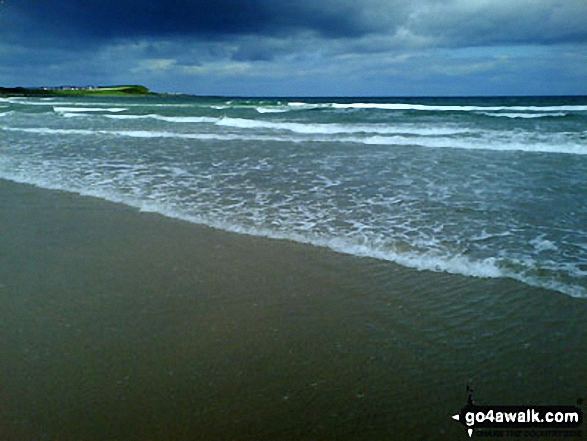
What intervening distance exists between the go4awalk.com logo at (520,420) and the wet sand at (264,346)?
0.06m

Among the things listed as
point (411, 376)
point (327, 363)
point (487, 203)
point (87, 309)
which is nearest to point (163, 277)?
point (87, 309)

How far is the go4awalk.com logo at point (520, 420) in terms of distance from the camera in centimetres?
239

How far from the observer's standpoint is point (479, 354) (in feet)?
9.84

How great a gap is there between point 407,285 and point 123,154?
33.3 ft

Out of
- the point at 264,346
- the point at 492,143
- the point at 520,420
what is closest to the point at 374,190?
the point at 264,346

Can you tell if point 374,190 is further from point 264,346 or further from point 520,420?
point 520,420

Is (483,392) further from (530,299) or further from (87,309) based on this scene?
(87,309)

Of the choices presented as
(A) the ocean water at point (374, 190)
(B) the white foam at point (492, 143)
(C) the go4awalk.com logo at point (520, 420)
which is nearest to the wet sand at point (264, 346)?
(C) the go4awalk.com logo at point (520, 420)

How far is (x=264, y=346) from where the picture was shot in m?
3.12

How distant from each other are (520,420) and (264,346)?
63.1 inches

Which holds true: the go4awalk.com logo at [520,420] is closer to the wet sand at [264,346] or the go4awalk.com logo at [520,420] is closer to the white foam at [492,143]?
the wet sand at [264,346]

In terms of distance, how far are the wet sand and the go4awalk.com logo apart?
0.06 metres

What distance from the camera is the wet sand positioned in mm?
2469

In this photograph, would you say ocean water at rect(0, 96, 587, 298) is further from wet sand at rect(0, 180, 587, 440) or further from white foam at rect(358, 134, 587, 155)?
wet sand at rect(0, 180, 587, 440)
